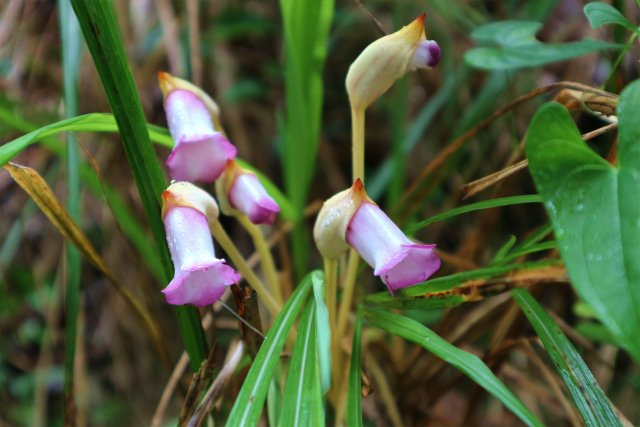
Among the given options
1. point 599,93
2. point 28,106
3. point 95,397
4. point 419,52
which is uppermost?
point 28,106

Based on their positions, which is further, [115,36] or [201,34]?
[201,34]

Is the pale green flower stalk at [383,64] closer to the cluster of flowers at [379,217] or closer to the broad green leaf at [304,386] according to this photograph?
the cluster of flowers at [379,217]

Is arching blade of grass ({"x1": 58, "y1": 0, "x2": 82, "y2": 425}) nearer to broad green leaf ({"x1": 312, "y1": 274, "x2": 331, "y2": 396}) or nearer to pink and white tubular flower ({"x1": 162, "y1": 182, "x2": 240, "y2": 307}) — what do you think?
pink and white tubular flower ({"x1": 162, "y1": 182, "x2": 240, "y2": 307})

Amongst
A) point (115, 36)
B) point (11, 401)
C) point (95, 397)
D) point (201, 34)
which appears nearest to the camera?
point (115, 36)

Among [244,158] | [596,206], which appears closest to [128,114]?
[596,206]

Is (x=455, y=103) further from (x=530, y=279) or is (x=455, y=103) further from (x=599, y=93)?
(x=530, y=279)

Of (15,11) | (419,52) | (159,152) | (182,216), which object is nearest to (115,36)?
(182,216)

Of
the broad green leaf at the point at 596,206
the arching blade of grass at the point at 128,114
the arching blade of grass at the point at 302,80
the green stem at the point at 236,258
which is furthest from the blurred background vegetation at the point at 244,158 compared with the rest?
the broad green leaf at the point at 596,206

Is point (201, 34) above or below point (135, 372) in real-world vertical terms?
above
